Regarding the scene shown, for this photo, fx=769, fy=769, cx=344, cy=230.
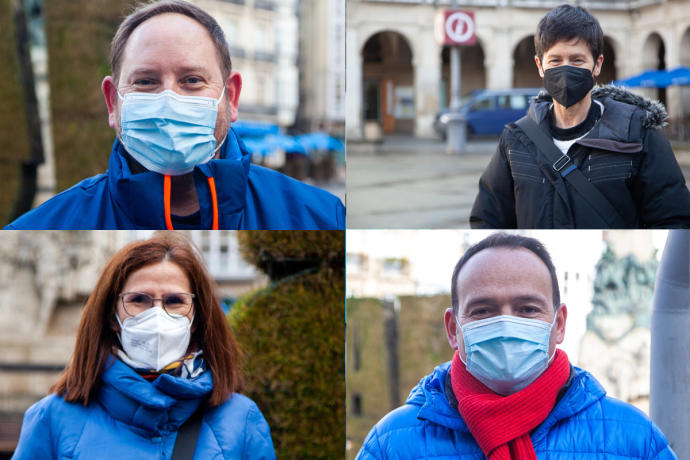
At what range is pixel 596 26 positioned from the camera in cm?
300

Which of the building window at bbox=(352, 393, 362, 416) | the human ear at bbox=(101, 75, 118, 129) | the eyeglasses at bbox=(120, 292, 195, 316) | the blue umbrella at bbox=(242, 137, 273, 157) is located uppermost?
the human ear at bbox=(101, 75, 118, 129)

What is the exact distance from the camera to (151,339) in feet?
9.14

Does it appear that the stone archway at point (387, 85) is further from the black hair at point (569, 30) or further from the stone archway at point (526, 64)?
the black hair at point (569, 30)

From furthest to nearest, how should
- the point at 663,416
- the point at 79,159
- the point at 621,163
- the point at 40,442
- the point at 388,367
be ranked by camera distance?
the point at 388,367
the point at 79,159
the point at 663,416
the point at 621,163
the point at 40,442

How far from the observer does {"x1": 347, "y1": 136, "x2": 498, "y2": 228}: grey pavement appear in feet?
12.1

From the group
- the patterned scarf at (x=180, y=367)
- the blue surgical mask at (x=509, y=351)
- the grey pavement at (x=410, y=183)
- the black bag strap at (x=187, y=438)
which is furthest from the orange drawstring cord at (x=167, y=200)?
the blue surgical mask at (x=509, y=351)

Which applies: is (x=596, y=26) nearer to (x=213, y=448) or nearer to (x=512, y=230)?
(x=512, y=230)

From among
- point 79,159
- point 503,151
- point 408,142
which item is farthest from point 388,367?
point 79,159

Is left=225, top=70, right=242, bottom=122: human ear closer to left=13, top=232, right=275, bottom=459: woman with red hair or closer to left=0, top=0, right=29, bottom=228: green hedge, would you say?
left=13, top=232, right=275, bottom=459: woman with red hair

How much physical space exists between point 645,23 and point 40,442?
120 inches

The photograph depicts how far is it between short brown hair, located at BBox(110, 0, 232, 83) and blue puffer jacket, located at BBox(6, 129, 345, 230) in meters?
0.29

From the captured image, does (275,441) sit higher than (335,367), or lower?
lower

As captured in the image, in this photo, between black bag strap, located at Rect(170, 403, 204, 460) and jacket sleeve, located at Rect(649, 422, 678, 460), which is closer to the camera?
jacket sleeve, located at Rect(649, 422, 678, 460)

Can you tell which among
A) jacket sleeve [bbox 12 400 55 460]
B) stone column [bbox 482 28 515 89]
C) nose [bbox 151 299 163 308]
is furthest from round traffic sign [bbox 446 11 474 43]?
jacket sleeve [bbox 12 400 55 460]
